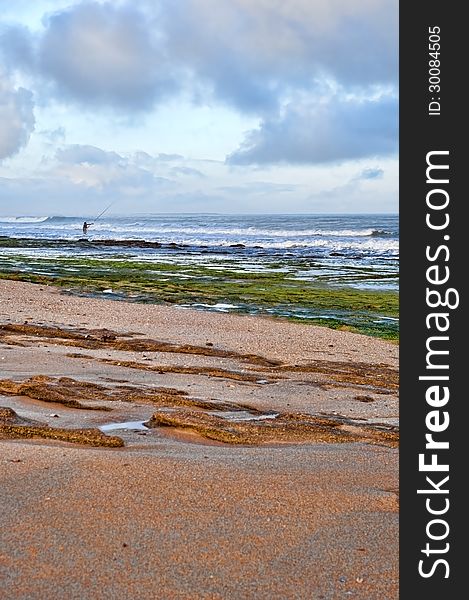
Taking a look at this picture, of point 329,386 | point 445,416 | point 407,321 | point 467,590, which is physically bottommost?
point 329,386

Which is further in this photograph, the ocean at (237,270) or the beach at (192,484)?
the ocean at (237,270)

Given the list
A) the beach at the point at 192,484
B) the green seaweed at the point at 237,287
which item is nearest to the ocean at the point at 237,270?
the green seaweed at the point at 237,287

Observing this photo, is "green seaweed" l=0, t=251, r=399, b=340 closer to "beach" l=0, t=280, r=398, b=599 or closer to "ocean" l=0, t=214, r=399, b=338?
"ocean" l=0, t=214, r=399, b=338

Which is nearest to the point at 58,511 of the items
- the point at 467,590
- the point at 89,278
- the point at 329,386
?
the point at 467,590

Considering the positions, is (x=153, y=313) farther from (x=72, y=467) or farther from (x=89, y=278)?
(x=72, y=467)

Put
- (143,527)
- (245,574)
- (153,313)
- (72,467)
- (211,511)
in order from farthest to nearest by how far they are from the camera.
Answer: (153,313) < (72,467) < (211,511) < (143,527) < (245,574)

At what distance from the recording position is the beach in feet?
9.47

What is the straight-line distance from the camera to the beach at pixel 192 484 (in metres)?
2.89

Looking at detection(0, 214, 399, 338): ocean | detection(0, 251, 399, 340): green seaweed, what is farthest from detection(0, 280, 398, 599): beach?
detection(0, 214, 399, 338): ocean

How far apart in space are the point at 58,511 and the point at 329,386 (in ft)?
19.3

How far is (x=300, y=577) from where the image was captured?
2.91 meters

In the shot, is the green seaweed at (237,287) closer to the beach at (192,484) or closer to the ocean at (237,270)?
the ocean at (237,270)

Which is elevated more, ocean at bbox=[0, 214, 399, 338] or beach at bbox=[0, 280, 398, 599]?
ocean at bbox=[0, 214, 399, 338]

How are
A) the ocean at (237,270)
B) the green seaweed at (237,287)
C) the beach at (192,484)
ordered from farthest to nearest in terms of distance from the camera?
the ocean at (237,270)
the green seaweed at (237,287)
the beach at (192,484)
